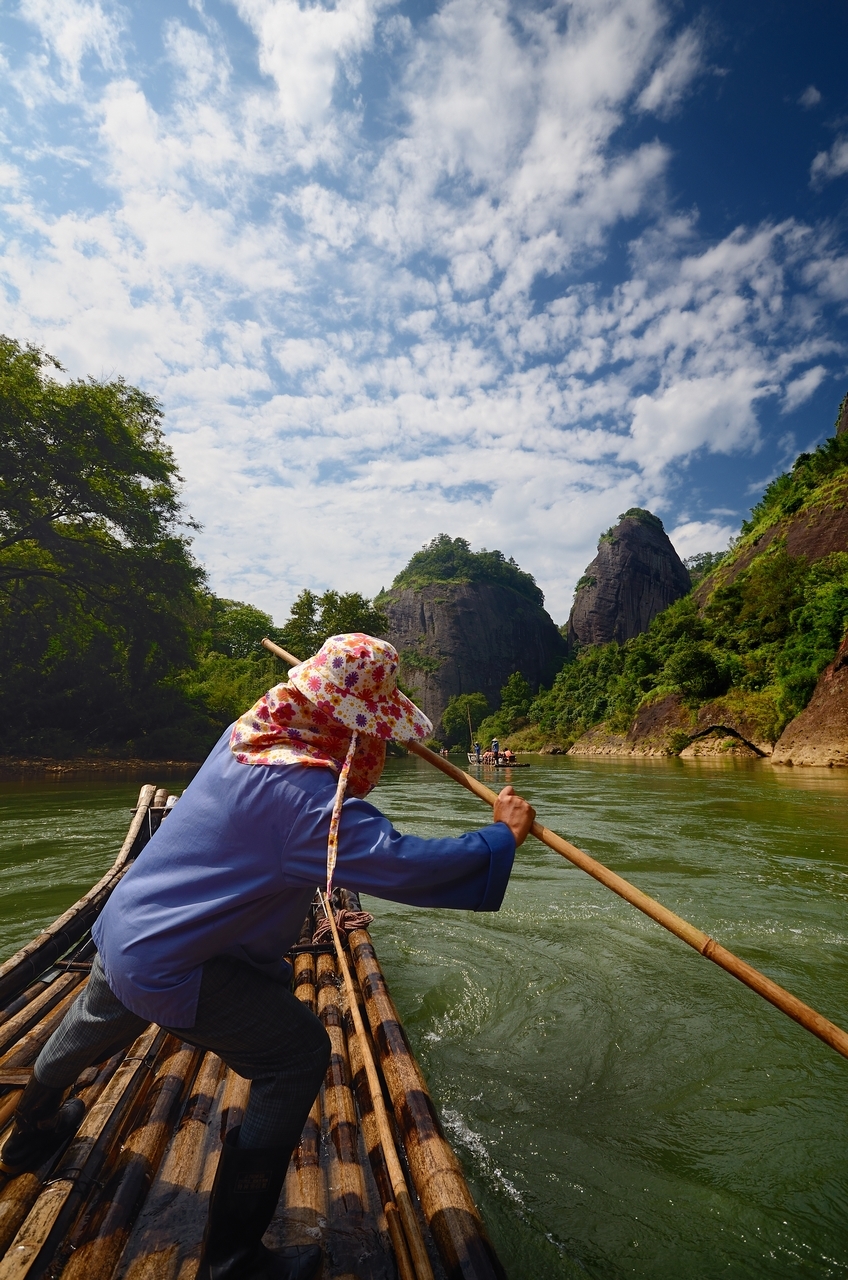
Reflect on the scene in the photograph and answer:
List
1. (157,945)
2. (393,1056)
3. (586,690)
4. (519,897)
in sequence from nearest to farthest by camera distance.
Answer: (157,945), (393,1056), (519,897), (586,690)

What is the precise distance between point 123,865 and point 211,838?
11.8 ft

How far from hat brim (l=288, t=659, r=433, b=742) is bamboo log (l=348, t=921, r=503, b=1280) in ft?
3.73

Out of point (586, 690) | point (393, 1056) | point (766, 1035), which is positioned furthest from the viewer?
point (586, 690)

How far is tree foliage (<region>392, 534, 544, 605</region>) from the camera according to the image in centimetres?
10244

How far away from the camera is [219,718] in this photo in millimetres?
29688

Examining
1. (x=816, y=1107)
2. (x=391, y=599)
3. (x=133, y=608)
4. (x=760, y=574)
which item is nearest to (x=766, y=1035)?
(x=816, y=1107)

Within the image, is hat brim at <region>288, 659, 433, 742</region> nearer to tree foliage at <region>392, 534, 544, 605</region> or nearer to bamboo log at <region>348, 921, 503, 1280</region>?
bamboo log at <region>348, 921, 503, 1280</region>

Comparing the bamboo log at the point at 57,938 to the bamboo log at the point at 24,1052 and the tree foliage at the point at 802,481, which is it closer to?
the bamboo log at the point at 24,1052

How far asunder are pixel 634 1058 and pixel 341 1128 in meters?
1.75

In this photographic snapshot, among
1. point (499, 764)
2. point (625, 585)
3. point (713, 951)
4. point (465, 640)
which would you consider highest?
point (625, 585)

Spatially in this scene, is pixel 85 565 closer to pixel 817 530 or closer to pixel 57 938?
pixel 57 938

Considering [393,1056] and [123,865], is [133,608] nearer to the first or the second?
[123,865]

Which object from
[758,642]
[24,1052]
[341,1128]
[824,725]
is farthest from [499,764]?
[341,1128]

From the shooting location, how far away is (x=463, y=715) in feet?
264
